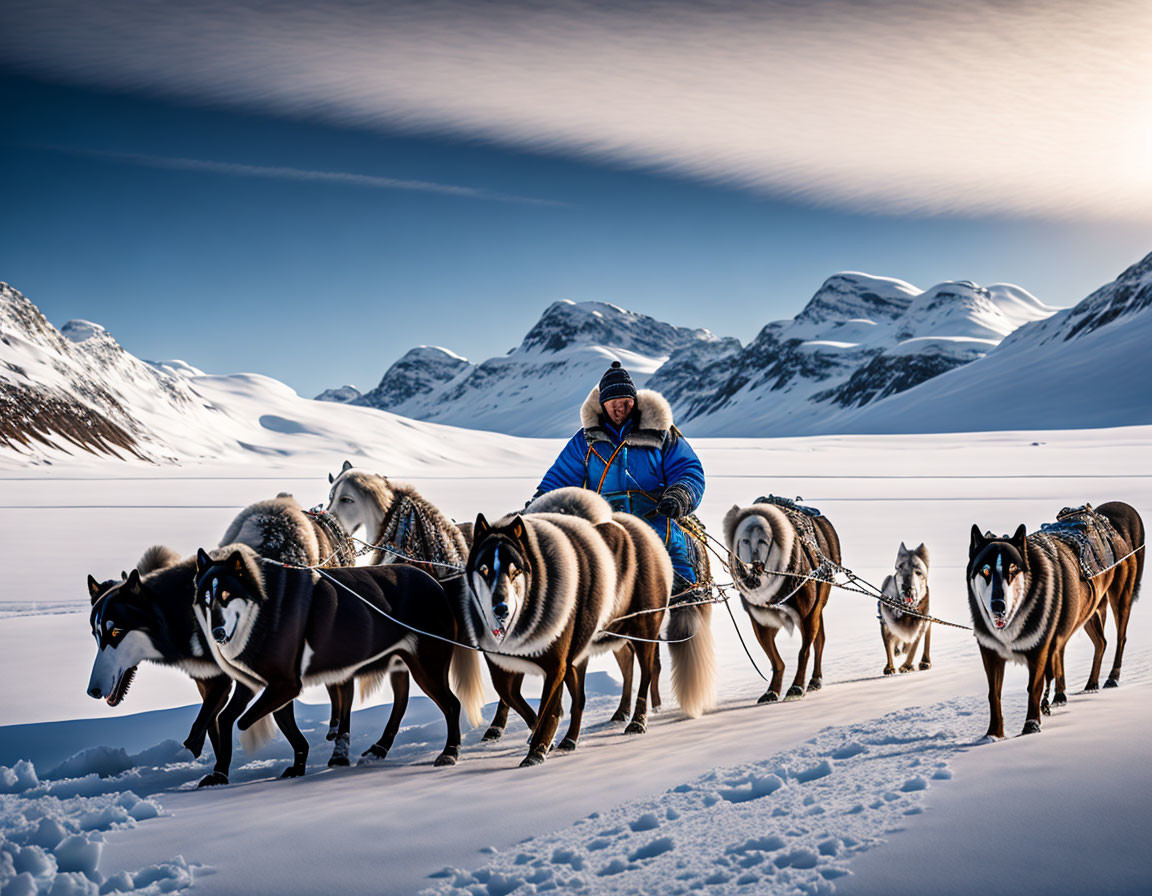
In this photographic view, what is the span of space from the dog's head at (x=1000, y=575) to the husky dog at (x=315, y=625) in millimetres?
2761

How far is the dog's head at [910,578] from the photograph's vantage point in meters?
7.33

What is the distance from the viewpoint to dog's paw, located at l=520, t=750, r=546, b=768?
4.58 metres

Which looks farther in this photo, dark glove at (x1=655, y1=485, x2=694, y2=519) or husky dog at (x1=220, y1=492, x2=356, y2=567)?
dark glove at (x1=655, y1=485, x2=694, y2=519)

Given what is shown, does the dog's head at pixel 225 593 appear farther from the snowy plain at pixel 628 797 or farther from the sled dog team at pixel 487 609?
the snowy plain at pixel 628 797

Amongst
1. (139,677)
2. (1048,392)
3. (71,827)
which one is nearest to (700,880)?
(71,827)

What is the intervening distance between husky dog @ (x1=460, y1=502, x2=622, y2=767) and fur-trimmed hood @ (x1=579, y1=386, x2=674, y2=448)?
50.2 inches

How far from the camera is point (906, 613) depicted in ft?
22.4

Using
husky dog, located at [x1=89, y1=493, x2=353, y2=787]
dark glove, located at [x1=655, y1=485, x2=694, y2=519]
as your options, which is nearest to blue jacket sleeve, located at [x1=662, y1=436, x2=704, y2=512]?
dark glove, located at [x1=655, y1=485, x2=694, y2=519]

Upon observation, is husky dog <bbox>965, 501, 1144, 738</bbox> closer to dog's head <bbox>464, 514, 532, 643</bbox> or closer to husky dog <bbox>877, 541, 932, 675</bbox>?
dog's head <bbox>464, 514, 532, 643</bbox>

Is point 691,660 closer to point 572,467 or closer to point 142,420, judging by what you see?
point 572,467

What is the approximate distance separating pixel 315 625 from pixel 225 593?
0.48 meters

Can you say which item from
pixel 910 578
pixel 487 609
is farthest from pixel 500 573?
pixel 910 578

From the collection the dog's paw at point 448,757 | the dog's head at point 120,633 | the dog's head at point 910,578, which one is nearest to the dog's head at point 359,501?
the dog's head at point 120,633

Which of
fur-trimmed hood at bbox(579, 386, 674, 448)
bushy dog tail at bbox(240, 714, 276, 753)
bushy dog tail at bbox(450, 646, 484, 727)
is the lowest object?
bushy dog tail at bbox(240, 714, 276, 753)
